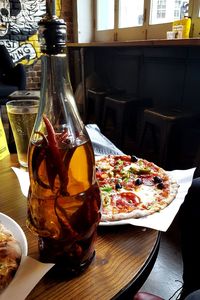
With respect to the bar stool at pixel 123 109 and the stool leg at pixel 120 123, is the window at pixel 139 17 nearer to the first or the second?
the bar stool at pixel 123 109

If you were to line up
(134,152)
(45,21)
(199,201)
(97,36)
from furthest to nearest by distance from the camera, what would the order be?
1. (97,36)
2. (134,152)
3. (199,201)
4. (45,21)

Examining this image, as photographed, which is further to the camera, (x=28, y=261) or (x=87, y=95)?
(x=87, y=95)

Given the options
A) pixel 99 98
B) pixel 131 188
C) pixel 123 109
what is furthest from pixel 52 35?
pixel 99 98

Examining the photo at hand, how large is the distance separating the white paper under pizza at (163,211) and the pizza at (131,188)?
0.04 feet

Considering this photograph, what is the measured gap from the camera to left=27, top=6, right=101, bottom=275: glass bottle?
0.40 m

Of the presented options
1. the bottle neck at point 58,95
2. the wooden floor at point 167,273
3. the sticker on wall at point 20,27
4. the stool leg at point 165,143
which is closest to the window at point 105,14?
the sticker on wall at point 20,27

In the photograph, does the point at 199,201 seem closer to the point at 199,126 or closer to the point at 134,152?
the point at 199,126

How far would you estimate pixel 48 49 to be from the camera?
38 centimetres

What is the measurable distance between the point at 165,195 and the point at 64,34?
46cm

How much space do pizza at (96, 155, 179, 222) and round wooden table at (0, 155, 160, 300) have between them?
47 mm

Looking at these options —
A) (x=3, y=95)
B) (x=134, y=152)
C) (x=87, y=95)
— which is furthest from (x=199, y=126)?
(x=3, y=95)

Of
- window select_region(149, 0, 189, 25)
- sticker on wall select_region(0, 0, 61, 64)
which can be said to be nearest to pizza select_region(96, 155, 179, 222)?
window select_region(149, 0, 189, 25)

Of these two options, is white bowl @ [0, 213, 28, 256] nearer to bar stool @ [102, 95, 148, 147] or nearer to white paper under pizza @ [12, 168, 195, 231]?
white paper under pizza @ [12, 168, 195, 231]

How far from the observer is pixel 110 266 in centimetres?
47
